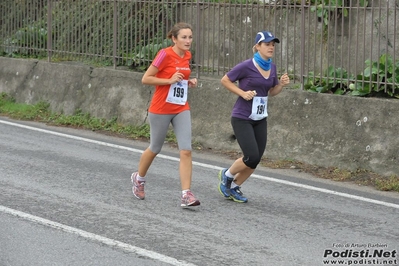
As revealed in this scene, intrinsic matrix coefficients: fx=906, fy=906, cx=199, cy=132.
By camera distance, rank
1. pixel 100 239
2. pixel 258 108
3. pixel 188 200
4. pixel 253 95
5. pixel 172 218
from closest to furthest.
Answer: pixel 100 239 → pixel 172 218 → pixel 188 200 → pixel 253 95 → pixel 258 108

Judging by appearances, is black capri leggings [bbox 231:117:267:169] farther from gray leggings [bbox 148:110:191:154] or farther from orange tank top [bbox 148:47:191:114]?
orange tank top [bbox 148:47:191:114]

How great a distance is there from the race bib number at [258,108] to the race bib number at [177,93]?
68 centimetres

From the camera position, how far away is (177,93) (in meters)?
8.78

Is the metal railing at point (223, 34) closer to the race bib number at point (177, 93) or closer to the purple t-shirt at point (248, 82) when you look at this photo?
the purple t-shirt at point (248, 82)

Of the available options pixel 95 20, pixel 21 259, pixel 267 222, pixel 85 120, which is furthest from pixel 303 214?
pixel 95 20

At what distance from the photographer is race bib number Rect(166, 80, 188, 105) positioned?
8.76 meters

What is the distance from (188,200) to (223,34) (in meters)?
5.18

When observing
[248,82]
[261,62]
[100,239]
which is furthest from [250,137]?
[100,239]

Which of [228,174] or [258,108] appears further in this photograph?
[228,174]

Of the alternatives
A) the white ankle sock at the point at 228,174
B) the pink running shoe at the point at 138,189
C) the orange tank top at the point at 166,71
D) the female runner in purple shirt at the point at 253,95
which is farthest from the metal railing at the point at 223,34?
the pink running shoe at the point at 138,189

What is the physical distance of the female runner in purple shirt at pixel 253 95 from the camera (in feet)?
29.0

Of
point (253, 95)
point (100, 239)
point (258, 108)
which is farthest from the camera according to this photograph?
point (258, 108)

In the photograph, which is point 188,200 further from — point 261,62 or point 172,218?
point 261,62

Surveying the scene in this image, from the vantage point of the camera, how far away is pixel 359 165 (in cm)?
1075
